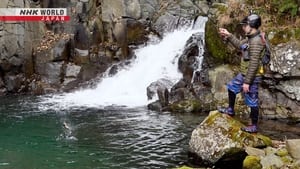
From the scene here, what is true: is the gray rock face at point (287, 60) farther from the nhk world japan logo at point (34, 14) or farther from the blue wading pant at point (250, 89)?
the nhk world japan logo at point (34, 14)

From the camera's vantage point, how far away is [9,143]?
1159cm

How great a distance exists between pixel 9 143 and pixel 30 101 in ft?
23.3

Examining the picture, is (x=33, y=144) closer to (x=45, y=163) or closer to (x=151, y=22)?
(x=45, y=163)

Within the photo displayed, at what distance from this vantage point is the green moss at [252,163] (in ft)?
26.5

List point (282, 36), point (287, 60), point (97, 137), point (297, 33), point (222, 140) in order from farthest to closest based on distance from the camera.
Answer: point (282, 36)
point (297, 33)
point (287, 60)
point (97, 137)
point (222, 140)

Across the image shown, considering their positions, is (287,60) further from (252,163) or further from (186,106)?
(252,163)

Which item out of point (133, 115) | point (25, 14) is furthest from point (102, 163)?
point (25, 14)

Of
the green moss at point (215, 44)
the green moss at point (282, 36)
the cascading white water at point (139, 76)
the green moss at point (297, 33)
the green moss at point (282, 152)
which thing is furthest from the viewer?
the cascading white water at point (139, 76)

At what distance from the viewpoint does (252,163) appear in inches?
320

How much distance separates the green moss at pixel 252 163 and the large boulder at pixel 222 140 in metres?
0.51

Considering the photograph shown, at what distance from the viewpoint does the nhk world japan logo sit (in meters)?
21.4

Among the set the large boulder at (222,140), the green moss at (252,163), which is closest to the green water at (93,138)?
the large boulder at (222,140)

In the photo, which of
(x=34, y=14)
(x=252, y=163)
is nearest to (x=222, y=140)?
(x=252, y=163)

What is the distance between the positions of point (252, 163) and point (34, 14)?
17.1m
